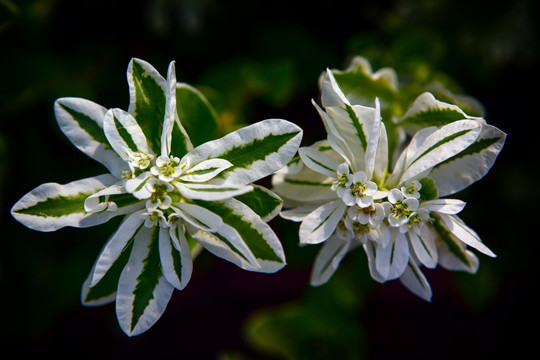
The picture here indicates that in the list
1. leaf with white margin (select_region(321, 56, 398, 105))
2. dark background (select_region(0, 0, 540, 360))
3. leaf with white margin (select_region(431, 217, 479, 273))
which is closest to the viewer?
leaf with white margin (select_region(431, 217, 479, 273))

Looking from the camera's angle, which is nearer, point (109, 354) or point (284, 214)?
point (284, 214)

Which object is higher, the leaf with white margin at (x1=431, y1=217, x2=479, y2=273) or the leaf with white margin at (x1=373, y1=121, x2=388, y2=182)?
the leaf with white margin at (x1=373, y1=121, x2=388, y2=182)

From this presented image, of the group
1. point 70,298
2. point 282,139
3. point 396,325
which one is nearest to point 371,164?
point 282,139

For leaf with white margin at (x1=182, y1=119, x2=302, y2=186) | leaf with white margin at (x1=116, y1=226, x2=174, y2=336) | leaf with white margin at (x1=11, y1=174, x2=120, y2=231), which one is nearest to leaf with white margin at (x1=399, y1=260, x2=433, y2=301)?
leaf with white margin at (x1=182, y1=119, x2=302, y2=186)

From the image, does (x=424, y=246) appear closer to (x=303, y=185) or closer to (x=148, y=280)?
(x=303, y=185)

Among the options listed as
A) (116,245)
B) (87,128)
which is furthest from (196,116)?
(116,245)

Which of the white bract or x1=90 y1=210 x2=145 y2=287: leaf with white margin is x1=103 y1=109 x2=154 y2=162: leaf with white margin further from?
x1=90 y1=210 x2=145 y2=287: leaf with white margin

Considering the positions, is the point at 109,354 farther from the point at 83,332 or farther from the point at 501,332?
the point at 501,332
